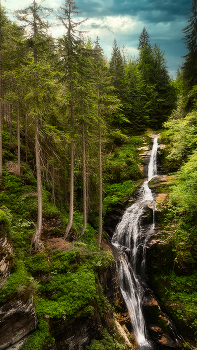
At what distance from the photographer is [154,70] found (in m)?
33.2

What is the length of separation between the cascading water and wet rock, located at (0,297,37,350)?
25.7ft

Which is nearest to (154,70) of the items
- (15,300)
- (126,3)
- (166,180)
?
(166,180)

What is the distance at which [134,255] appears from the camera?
13609 mm

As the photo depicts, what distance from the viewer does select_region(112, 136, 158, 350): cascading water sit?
10.7 meters

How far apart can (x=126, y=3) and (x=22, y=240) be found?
256030mm

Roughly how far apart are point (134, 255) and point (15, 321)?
10117 millimetres

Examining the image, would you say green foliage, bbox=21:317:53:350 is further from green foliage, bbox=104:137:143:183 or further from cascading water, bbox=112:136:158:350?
green foliage, bbox=104:137:143:183

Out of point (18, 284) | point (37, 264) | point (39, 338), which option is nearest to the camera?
point (39, 338)

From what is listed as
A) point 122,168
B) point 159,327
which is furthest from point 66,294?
point 122,168

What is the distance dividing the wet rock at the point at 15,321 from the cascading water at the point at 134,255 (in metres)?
7.84

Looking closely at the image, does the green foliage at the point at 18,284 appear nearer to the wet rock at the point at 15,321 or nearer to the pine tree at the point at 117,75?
the wet rock at the point at 15,321

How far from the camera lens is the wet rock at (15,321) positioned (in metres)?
5.10

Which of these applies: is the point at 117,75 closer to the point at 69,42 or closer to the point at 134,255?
the point at 69,42

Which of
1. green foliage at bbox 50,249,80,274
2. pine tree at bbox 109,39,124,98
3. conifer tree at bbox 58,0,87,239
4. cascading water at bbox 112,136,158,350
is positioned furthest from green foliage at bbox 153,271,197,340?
pine tree at bbox 109,39,124,98
